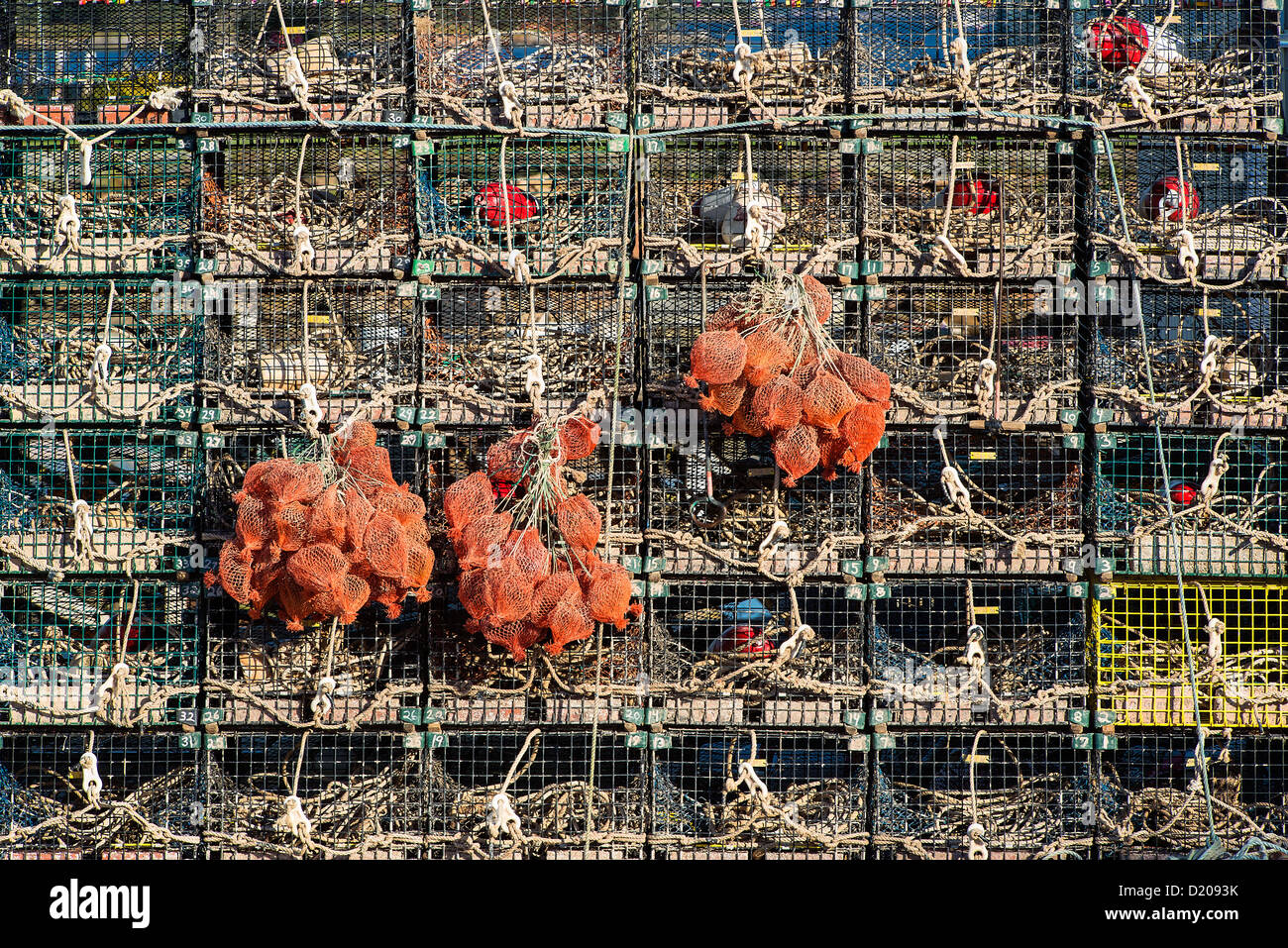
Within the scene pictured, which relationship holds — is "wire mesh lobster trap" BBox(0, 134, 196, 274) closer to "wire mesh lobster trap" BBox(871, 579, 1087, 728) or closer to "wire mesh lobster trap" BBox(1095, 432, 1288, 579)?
"wire mesh lobster trap" BBox(871, 579, 1087, 728)

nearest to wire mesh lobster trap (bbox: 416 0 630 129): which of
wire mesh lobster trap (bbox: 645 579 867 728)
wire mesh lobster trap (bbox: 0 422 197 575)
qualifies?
wire mesh lobster trap (bbox: 0 422 197 575)

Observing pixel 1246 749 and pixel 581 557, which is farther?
pixel 1246 749

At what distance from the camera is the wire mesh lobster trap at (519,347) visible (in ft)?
12.8

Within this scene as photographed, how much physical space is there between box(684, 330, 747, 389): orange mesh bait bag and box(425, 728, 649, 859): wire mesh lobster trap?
111 centimetres

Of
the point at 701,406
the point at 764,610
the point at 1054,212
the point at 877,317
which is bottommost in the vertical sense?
the point at 764,610

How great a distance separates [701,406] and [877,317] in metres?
0.63

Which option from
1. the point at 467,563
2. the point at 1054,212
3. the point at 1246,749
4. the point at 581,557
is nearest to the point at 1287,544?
the point at 1246,749

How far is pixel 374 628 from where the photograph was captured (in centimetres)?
399

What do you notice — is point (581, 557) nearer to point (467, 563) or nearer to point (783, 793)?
point (467, 563)

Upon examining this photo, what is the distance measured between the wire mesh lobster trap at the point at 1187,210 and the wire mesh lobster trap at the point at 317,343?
7.15ft

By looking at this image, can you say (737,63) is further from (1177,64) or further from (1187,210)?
(1187,210)

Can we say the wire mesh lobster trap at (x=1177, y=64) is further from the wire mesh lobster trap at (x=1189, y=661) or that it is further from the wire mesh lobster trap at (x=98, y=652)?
the wire mesh lobster trap at (x=98, y=652)

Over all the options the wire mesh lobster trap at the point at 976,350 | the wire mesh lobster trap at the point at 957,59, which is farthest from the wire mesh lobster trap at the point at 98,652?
the wire mesh lobster trap at the point at 957,59

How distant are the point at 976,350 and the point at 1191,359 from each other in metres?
0.66
